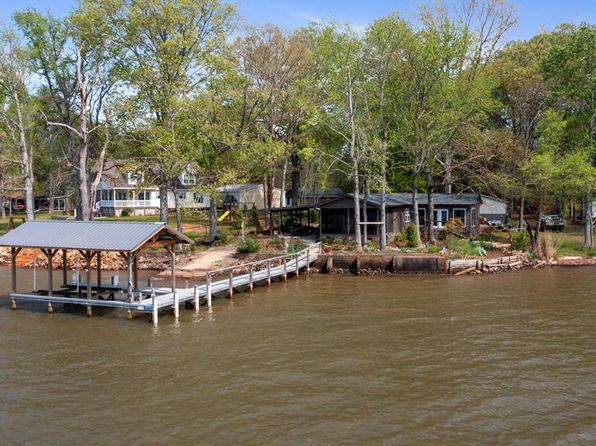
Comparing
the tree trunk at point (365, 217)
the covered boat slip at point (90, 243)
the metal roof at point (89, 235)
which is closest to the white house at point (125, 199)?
the tree trunk at point (365, 217)

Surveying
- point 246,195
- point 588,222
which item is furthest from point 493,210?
point 246,195

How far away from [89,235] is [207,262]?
1226 centimetres

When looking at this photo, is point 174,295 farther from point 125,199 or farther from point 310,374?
point 125,199

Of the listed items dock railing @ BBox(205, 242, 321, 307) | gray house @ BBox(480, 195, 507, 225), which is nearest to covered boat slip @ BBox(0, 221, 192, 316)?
dock railing @ BBox(205, 242, 321, 307)

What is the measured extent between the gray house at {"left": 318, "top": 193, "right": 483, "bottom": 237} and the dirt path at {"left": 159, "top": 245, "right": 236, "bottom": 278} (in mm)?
7170

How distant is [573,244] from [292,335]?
27751mm

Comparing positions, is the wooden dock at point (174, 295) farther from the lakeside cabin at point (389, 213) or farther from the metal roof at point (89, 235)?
the lakeside cabin at point (389, 213)

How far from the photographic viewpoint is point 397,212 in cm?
3991

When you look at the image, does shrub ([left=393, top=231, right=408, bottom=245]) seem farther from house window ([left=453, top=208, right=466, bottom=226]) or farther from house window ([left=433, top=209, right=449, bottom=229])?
house window ([left=453, top=208, right=466, bottom=226])

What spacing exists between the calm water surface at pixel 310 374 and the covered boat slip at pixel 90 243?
0.81 meters

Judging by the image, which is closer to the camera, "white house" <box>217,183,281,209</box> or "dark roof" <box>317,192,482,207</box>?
"dark roof" <box>317,192,482,207</box>

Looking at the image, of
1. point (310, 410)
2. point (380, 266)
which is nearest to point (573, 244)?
point (380, 266)

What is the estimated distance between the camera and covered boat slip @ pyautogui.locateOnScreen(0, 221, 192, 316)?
2048 centimetres

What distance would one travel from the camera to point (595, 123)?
39594 mm
